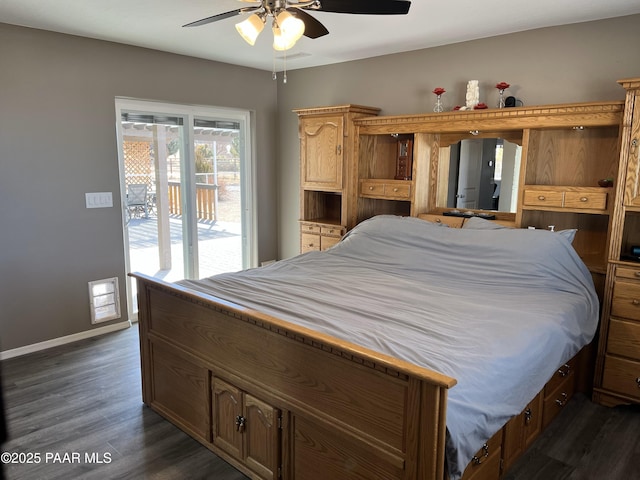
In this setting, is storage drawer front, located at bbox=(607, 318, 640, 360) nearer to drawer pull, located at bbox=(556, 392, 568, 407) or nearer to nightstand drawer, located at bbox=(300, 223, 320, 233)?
drawer pull, located at bbox=(556, 392, 568, 407)

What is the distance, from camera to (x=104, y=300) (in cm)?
402

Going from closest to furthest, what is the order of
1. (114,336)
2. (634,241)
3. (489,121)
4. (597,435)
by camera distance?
1. (597,435)
2. (634,241)
3. (489,121)
4. (114,336)

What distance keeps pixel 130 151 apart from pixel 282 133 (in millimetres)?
1686

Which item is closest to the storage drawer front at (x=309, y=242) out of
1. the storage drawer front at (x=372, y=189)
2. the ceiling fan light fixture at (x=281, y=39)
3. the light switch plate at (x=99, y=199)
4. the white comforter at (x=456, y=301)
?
the storage drawer front at (x=372, y=189)

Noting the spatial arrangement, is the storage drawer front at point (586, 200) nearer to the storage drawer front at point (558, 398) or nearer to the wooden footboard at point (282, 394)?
the storage drawer front at point (558, 398)

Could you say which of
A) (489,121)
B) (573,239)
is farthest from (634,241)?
(489,121)

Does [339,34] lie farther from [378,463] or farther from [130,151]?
[378,463]

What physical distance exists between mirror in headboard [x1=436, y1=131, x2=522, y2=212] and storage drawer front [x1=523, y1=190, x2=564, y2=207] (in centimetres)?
22

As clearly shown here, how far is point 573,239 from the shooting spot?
10.7 ft

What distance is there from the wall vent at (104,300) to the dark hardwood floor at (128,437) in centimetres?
70

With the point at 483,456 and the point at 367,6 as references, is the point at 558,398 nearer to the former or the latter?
the point at 483,456

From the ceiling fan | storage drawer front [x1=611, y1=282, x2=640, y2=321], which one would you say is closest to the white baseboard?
the ceiling fan

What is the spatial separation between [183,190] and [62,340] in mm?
1711

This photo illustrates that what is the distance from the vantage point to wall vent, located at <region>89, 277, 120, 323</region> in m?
3.95
